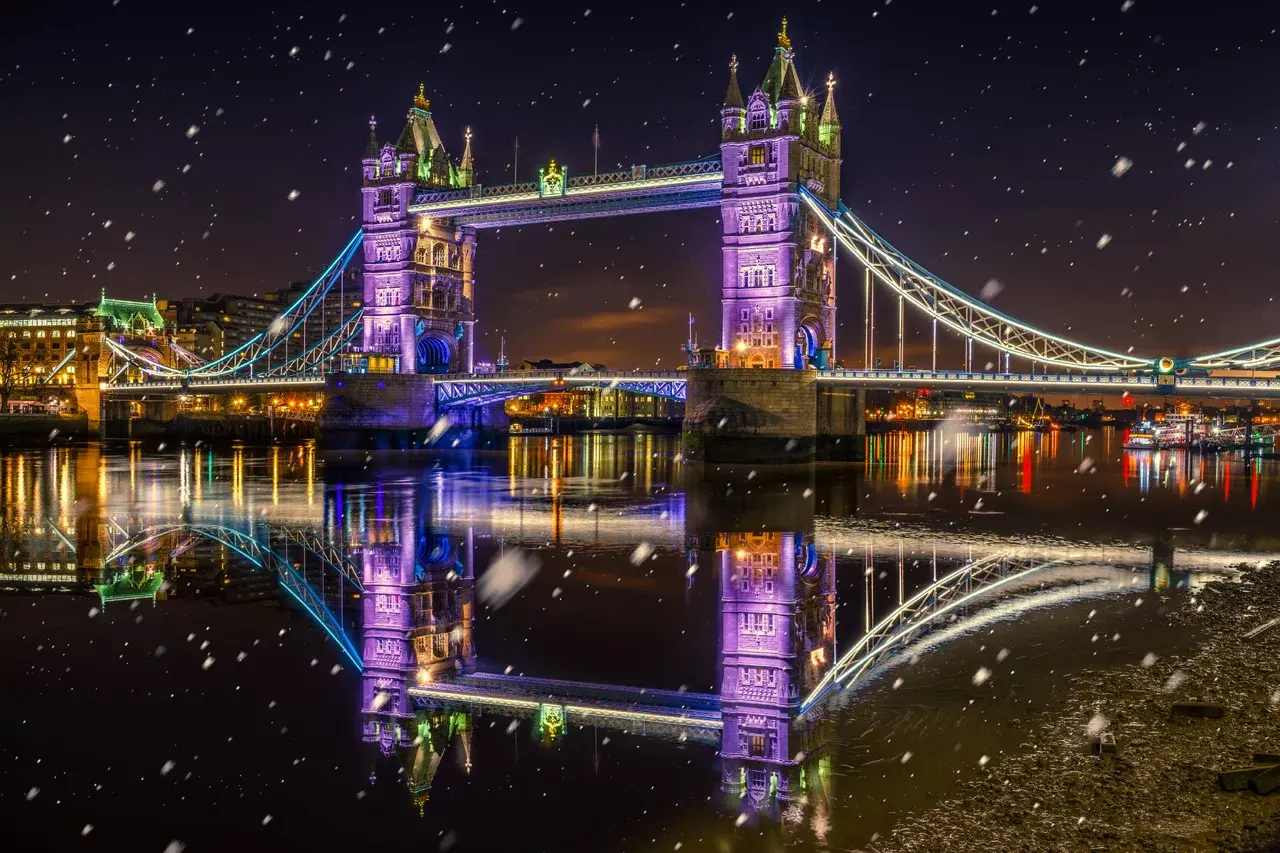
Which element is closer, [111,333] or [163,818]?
[163,818]

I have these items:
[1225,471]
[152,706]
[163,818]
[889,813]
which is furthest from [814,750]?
[1225,471]

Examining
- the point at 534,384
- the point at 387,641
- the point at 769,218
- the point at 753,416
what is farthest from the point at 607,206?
the point at 387,641

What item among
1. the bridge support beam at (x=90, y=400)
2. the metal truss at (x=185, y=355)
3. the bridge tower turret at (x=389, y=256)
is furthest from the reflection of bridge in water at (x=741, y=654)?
the bridge support beam at (x=90, y=400)

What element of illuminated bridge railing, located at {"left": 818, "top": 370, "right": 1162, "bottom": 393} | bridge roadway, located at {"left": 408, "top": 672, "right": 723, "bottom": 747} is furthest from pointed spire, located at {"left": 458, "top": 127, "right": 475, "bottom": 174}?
bridge roadway, located at {"left": 408, "top": 672, "right": 723, "bottom": 747}

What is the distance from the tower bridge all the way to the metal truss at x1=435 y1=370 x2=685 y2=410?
11 cm

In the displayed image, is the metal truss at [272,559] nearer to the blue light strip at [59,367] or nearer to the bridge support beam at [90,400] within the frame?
the bridge support beam at [90,400]

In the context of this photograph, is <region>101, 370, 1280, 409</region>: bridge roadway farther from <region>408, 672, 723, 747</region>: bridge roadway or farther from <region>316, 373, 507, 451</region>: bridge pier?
<region>408, 672, 723, 747</region>: bridge roadway

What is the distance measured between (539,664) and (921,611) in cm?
516

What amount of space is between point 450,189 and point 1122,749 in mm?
52624

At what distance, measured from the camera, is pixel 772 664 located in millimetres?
11016

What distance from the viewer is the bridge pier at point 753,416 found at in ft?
144

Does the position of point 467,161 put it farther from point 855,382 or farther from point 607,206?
point 855,382

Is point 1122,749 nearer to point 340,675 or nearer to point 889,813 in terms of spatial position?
point 889,813

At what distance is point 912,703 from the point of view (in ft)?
31.3
